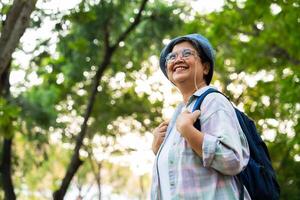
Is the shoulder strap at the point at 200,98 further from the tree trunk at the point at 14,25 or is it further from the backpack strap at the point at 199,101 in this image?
the tree trunk at the point at 14,25

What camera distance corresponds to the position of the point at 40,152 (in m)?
10.3

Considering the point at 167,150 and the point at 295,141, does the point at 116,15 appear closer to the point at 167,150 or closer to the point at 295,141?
the point at 295,141

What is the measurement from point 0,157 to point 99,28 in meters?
2.96

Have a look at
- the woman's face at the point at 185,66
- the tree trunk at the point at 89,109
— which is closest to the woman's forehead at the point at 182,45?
the woman's face at the point at 185,66

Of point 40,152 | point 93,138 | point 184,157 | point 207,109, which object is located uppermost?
point 207,109

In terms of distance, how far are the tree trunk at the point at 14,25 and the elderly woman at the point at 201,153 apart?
6.39 ft

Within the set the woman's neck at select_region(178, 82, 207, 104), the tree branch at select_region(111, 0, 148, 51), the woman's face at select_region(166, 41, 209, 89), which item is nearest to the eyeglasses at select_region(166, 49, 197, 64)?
the woman's face at select_region(166, 41, 209, 89)

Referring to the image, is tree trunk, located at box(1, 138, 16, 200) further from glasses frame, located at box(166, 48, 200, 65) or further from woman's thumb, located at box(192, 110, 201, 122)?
woman's thumb, located at box(192, 110, 201, 122)

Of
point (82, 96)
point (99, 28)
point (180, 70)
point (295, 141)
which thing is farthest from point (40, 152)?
point (180, 70)

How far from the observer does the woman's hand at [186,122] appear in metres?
2.15

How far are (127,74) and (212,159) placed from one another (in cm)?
1252

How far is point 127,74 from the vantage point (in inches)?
573

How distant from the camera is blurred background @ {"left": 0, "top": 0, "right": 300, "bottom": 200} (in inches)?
298

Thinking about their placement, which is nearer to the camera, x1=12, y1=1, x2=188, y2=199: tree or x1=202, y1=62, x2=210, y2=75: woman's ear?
x1=202, y1=62, x2=210, y2=75: woman's ear
